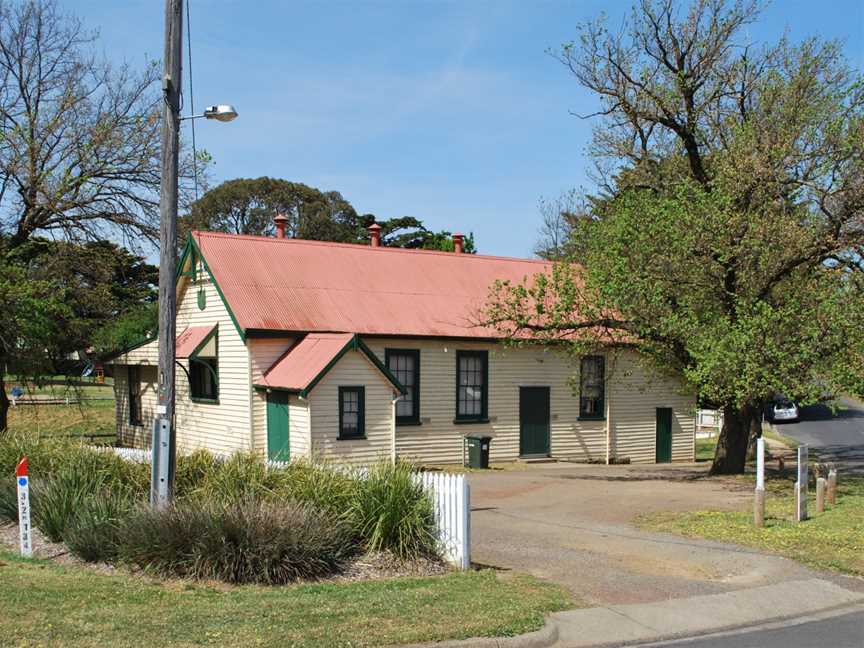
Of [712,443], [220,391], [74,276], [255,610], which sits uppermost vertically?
[74,276]

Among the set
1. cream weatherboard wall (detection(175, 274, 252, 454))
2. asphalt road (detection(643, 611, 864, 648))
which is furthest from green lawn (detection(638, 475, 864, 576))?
cream weatherboard wall (detection(175, 274, 252, 454))

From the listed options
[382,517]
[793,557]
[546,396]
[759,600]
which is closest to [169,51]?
[382,517]

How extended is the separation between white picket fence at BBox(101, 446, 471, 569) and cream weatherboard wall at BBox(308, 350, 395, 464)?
376 inches

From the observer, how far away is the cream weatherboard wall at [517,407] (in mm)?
24359

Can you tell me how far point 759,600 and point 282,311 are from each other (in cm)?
1555

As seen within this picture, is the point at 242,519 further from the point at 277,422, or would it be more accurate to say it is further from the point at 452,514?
the point at 277,422

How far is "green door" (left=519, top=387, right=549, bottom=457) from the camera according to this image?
2597 cm

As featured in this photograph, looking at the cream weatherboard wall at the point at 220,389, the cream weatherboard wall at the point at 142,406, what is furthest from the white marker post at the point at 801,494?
the cream weatherboard wall at the point at 142,406

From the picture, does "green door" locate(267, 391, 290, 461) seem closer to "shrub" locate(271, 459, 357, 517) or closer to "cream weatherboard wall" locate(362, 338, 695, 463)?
"cream weatherboard wall" locate(362, 338, 695, 463)

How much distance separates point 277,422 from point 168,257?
11489 mm

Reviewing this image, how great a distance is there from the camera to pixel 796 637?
8461 mm

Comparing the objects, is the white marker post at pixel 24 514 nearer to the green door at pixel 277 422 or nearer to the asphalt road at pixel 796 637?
the asphalt road at pixel 796 637

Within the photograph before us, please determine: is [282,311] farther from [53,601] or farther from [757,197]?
[53,601]

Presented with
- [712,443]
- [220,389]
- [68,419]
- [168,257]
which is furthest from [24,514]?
[712,443]
